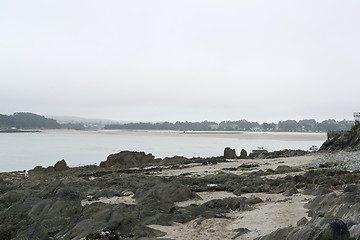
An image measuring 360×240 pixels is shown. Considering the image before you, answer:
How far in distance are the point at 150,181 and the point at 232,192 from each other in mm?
A: 5354

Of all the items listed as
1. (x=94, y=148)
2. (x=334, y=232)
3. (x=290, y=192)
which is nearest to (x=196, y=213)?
(x=290, y=192)

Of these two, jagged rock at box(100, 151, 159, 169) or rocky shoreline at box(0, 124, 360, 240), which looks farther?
jagged rock at box(100, 151, 159, 169)

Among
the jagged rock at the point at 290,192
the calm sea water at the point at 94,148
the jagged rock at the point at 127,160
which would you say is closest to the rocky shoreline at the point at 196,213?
the jagged rock at the point at 290,192

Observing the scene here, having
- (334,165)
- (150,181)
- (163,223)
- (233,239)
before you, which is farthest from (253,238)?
(334,165)

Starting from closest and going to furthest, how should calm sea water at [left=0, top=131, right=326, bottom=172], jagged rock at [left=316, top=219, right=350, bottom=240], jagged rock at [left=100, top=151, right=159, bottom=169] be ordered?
jagged rock at [left=316, top=219, right=350, bottom=240], jagged rock at [left=100, top=151, right=159, bottom=169], calm sea water at [left=0, top=131, right=326, bottom=172]

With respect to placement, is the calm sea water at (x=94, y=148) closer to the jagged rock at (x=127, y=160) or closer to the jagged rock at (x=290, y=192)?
the jagged rock at (x=127, y=160)

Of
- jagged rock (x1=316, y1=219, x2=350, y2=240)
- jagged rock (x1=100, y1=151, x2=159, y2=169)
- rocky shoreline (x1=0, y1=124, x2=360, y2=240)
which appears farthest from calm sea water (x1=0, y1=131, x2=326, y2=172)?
jagged rock (x1=316, y1=219, x2=350, y2=240)

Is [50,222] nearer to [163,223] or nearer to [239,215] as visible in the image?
[163,223]

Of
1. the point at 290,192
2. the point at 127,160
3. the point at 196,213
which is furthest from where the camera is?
the point at 127,160

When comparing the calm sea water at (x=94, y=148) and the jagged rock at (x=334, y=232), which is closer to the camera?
the jagged rock at (x=334, y=232)

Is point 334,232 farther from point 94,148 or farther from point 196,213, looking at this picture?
point 94,148

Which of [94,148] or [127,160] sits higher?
[127,160]

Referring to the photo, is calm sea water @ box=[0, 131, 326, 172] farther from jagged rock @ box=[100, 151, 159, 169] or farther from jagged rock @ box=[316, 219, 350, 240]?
jagged rock @ box=[316, 219, 350, 240]

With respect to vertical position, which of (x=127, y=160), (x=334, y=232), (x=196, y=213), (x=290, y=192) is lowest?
(x=127, y=160)
